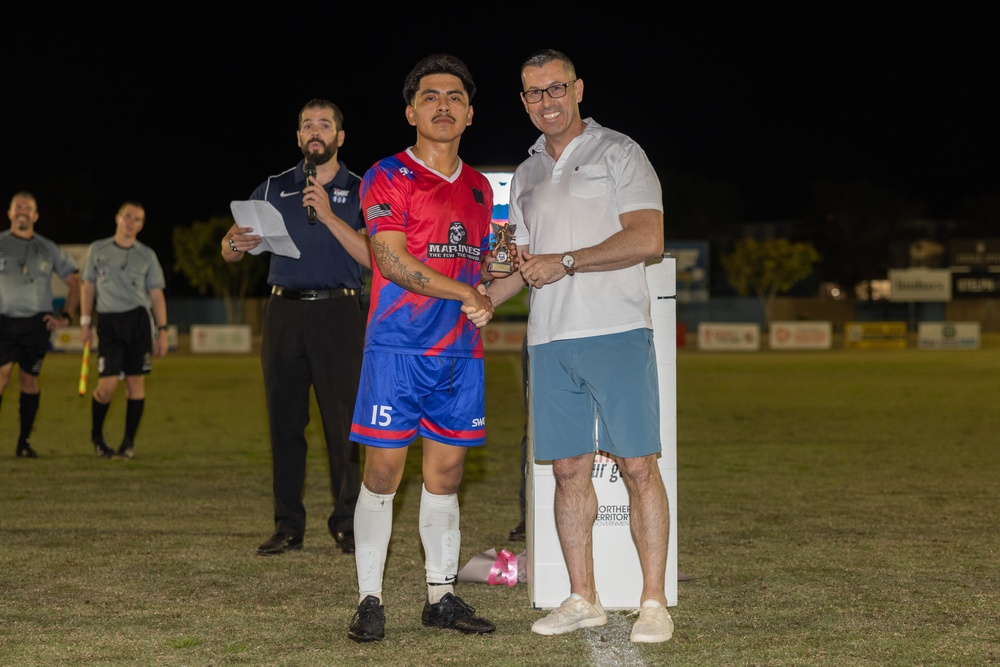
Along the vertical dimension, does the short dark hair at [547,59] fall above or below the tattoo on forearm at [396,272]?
above

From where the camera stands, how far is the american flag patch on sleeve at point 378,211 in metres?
4.29

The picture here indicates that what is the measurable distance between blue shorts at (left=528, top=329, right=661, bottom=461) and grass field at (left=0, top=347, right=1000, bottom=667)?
762 millimetres

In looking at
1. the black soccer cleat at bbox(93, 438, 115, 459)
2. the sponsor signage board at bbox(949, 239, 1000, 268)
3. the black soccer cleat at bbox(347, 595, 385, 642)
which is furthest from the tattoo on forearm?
the sponsor signage board at bbox(949, 239, 1000, 268)

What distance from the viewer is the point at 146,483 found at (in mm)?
8523

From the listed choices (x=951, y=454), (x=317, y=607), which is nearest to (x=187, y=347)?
(x=951, y=454)

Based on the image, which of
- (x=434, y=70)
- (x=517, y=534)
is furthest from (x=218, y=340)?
(x=434, y=70)

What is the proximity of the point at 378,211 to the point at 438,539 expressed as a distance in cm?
134

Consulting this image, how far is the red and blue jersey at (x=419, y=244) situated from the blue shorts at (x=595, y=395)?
0.35 metres

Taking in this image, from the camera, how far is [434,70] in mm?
4414

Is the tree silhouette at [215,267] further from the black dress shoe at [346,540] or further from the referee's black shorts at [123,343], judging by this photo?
the black dress shoe at [346,540]

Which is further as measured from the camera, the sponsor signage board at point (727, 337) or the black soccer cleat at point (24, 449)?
the sponsor signage board at point (727, 337)

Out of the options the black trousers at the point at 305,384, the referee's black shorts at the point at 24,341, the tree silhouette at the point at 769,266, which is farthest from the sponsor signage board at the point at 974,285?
the black trousers at the point at 305,384

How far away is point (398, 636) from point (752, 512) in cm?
348

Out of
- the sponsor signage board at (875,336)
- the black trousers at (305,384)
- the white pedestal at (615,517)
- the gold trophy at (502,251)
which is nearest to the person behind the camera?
the gold trophy at (502,251)
